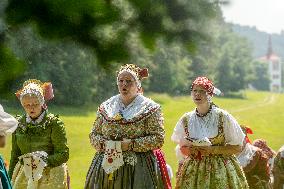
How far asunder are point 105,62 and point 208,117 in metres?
1.99

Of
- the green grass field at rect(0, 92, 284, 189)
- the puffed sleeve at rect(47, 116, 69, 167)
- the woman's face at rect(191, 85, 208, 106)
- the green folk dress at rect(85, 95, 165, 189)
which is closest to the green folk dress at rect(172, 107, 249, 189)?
the woman's face at rect(191, 85, 208, 106)

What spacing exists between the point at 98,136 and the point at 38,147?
1.95 ft

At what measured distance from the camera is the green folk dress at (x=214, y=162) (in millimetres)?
5742

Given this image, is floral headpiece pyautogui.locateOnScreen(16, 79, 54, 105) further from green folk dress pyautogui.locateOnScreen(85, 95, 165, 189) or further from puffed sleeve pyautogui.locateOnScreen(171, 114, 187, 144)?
puffed sleeve pyautogui.locateOnScreen(171, 114, 187, 144)

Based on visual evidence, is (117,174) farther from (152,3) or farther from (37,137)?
(152,3)

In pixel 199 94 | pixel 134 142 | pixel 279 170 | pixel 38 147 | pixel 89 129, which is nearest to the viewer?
pixel 134 142

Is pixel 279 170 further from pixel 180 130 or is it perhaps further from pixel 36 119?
pixel 36 119

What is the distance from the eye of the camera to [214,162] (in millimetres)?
5801

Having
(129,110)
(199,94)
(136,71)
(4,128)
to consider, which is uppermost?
(136,71)

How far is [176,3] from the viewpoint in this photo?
4152 mm

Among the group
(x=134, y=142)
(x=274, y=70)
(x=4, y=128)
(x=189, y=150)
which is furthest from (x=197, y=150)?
(x=274, y=70)

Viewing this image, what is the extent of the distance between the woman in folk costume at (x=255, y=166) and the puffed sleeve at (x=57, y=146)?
2411 mm

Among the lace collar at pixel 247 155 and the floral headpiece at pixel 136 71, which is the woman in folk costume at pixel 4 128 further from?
the lace collar at pixel 247 155

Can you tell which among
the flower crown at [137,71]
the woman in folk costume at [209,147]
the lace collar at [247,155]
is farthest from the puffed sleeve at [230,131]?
the lace collar at [247,155]
